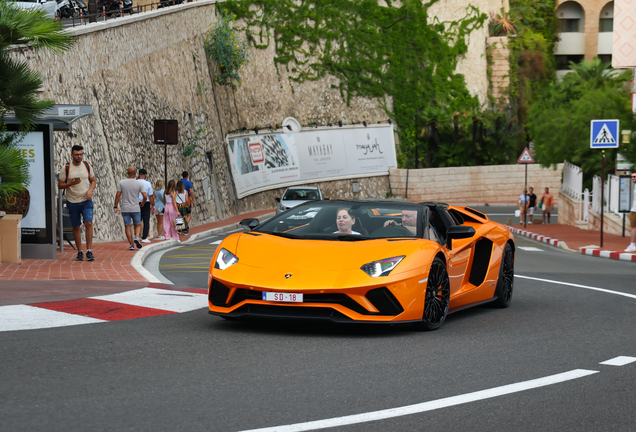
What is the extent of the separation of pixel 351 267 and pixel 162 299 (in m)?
3.07

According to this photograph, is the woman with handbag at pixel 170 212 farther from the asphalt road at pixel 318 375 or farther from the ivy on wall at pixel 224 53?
the ivy on wall at pixel 224 53

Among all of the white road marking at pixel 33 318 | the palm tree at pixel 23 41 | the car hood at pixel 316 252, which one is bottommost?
the white road marking at pixel 33 318

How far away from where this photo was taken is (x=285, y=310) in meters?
6.92

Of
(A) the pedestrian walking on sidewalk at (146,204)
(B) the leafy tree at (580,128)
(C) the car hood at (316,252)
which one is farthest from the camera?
(B) the leafy tree at (580,128)

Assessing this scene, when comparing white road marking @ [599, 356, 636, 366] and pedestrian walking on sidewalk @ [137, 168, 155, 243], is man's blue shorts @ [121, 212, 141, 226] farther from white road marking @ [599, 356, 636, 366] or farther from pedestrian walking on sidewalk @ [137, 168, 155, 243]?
white road marking @ [599, 356, 636, 366]

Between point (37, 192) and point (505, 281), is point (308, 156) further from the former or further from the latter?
point (505, 281)

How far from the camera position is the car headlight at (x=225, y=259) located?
24.1 ft

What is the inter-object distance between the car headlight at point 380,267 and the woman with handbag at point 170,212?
1435cm

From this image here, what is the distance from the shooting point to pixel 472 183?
51.4 m

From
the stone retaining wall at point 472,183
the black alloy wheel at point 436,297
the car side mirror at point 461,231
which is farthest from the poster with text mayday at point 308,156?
the black alloy wheel at point 436,297

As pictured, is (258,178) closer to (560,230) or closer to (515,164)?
(560,230)

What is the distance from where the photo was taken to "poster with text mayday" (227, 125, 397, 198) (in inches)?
1540

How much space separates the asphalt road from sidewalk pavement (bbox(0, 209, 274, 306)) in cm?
198

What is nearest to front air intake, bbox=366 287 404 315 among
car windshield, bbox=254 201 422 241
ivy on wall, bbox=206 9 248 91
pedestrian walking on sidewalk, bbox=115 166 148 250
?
car windshield, bbox=254 201 422 241
